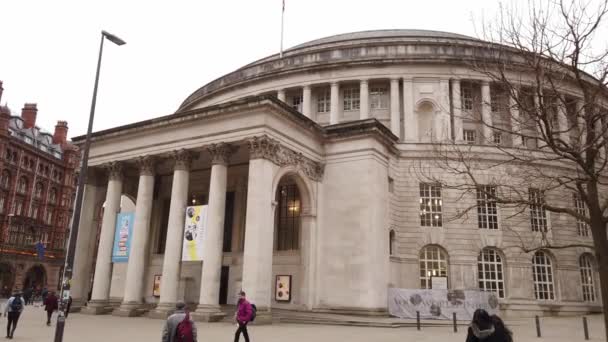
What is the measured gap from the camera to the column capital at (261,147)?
25047 millimetres

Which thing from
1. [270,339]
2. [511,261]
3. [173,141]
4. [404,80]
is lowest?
[270,339]

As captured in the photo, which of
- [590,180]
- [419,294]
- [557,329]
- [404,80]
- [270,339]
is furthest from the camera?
[404,80]

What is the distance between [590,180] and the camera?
39.2ft

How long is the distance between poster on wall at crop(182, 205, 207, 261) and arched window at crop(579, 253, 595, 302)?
2623 centimetres

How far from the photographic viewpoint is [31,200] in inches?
2953

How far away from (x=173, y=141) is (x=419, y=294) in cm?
1698

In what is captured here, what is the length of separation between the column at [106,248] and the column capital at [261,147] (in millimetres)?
11309

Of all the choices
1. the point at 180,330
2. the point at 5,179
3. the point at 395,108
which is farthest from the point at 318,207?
the point at 5,179

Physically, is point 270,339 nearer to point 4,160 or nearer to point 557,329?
point 557,329

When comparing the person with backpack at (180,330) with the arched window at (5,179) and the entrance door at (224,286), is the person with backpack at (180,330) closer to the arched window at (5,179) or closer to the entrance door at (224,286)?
the entrance door at (224,286)

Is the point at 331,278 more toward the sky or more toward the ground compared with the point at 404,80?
more toward the ground

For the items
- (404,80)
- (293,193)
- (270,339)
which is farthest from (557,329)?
(404,80)

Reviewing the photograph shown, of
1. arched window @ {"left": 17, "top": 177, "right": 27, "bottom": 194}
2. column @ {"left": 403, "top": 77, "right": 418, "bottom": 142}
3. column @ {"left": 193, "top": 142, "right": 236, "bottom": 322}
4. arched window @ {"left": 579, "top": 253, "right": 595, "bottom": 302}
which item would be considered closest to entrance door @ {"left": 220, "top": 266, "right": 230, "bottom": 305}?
column @ {"left": 193, "top": 142, "right": 236, "bottom": 322}

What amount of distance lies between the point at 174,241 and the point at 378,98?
1916cm
